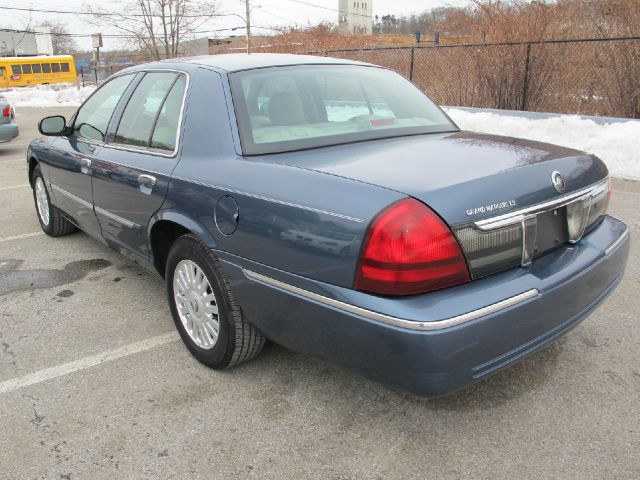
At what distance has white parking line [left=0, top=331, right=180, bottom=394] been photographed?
2.91 meters

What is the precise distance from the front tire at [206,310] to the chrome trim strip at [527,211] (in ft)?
3.93

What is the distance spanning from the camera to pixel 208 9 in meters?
39.6

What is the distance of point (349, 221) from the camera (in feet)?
6.79

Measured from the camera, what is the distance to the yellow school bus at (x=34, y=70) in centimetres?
3838

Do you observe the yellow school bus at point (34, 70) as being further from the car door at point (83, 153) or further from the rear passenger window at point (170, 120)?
the rear passenger window at point (170, 120)

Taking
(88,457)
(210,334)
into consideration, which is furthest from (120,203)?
(88,457)

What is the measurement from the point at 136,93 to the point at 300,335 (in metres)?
2.15

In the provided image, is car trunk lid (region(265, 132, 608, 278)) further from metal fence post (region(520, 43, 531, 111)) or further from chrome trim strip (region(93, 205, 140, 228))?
metal fence post (region(520, 43, 531, 111))

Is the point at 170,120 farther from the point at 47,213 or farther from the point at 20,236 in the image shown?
the point at 20,236

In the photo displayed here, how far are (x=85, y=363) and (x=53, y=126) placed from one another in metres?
2.21

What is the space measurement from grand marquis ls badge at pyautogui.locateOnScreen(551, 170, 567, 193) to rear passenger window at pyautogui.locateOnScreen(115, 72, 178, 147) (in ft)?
6.93

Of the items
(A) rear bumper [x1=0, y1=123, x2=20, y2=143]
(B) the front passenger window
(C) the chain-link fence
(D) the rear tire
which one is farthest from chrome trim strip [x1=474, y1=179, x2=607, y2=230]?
(A) rear bumper [x1=0, y1=123, x2=20, y2=143]

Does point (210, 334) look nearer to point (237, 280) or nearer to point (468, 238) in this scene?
point (237, 280)

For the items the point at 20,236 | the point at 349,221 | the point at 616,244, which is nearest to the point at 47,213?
the point at 20,236
